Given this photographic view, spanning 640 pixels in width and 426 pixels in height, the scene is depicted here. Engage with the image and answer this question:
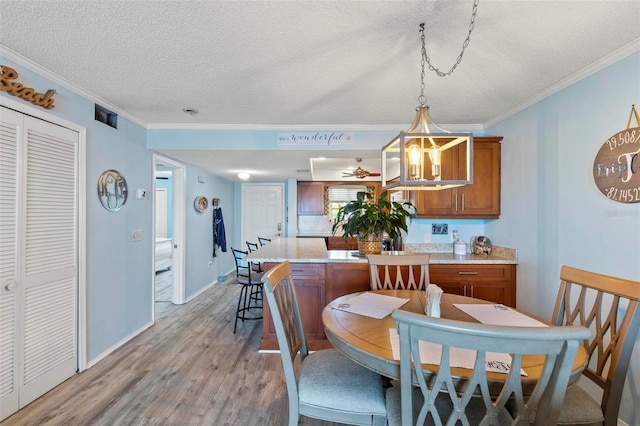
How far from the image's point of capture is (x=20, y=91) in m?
1.87

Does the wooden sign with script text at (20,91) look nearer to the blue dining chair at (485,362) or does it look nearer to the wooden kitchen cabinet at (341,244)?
the blue dining chair at (485,362)

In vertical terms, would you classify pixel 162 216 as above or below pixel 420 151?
below

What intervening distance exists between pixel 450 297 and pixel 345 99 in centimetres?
182

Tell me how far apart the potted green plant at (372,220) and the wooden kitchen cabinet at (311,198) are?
383cm

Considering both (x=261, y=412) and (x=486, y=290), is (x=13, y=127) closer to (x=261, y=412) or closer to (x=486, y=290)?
(x=261, y=412)

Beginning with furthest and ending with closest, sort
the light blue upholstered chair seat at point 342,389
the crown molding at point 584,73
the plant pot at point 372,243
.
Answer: the plant pot at point 372,243, the crown molding at point 584,73, the light blue upholstered chair seat at point 342,389

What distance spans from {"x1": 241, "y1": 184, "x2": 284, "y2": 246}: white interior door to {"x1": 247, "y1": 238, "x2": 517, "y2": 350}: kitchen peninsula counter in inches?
144

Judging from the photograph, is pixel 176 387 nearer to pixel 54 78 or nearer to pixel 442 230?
pixel 54 78

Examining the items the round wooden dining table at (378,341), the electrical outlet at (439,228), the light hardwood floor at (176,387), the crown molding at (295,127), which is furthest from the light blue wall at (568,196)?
the light hardwood floor at (176,387)

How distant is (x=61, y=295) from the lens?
7.27 ft

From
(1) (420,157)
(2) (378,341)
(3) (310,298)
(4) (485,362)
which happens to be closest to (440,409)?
(2) (378,341)

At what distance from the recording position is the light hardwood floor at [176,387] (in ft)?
6.16

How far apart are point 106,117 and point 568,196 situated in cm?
404

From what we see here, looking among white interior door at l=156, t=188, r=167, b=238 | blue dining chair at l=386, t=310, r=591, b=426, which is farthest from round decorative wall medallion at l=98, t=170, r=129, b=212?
white interior door at l=156, t=188, r=167, b=238
